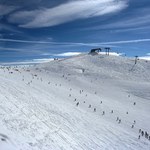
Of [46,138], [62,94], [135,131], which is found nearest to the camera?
[46,138]

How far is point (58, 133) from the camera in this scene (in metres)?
22.9

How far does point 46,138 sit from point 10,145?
4.09 meters

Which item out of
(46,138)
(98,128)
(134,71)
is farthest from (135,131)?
(134,71)

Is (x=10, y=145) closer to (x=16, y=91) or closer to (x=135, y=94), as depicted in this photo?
(x=16, y=91)

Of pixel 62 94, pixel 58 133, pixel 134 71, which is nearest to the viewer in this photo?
pixel 58 133

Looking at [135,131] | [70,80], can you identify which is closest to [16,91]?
[135,131]

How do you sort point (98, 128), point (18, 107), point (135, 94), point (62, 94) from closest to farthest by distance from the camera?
1. point (18, 107)
2. point (98, 128)
3. point (62, 94)
4. point (135, 94)

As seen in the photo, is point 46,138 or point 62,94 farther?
point 62,94

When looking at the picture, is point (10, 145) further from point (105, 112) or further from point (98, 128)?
point (105, 112)

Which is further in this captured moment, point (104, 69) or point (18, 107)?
point (104, 69)

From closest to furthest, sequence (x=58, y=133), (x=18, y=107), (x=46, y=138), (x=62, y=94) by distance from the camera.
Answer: (x=46, y=138) → (x=58, y=133) → (x=18, y=107) → (x=62, y=94)

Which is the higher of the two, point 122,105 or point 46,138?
point 46,138

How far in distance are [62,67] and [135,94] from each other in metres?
21.2

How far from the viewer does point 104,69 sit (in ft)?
230
